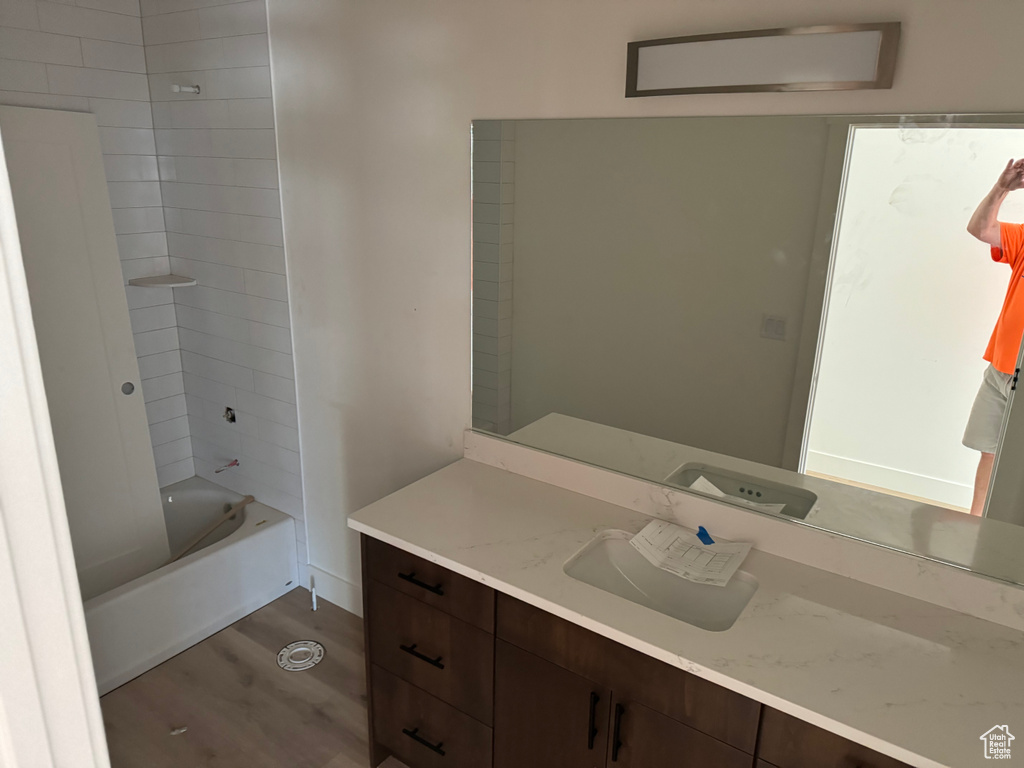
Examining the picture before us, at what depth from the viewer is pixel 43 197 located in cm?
266

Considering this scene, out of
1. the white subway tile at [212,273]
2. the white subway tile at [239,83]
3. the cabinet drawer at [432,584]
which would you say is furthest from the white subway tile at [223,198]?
the cabinet drawer at [432,584]

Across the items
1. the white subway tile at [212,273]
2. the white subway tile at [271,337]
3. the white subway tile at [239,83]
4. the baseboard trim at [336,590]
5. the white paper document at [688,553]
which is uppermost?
the white subway tile at [239,83]

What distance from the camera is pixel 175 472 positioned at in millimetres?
3521

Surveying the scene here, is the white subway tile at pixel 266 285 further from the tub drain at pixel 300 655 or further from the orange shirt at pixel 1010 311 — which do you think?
the orange shirt at pixel 1010 311

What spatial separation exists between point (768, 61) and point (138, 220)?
2.72m

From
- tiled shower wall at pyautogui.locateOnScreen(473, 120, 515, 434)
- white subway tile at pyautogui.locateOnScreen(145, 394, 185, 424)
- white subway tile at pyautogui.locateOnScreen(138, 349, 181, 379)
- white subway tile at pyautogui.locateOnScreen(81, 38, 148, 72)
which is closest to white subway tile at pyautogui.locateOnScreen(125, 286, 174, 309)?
white subway tile at pyautogui.locateOnScreen(138, 349, 181, 379)

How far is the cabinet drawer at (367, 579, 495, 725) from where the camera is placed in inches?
74.7

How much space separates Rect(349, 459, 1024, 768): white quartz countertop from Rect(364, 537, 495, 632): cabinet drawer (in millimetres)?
63

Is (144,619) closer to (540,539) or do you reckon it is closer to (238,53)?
(540,539)

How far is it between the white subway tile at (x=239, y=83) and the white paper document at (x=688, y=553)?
2115mm

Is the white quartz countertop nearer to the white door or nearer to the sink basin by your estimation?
the sink basin

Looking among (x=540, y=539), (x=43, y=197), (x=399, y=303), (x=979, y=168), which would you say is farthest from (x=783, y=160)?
(x=43, y=197)

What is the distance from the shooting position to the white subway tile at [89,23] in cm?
276

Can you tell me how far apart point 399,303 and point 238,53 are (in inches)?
46.2
